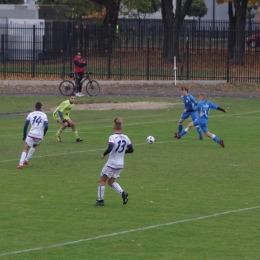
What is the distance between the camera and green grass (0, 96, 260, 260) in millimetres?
10735

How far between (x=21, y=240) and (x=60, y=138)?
1180 centimetres

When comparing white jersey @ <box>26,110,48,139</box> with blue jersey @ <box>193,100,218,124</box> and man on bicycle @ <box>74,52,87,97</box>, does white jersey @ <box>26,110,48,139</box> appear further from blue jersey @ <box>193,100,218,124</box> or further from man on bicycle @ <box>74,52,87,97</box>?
man on bicycle @ <box>74,52,87,97</box>

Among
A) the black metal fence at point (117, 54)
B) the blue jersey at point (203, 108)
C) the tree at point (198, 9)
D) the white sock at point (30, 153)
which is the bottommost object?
the white sock at point (30, 153)

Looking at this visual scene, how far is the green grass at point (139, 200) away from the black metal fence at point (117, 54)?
17561mm

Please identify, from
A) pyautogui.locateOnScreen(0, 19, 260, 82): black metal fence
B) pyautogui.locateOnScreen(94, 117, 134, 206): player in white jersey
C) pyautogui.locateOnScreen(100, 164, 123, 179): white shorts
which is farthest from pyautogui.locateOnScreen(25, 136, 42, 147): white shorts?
pyautogui.locateOnScreen(0, 19, 260, 82): black metal fence

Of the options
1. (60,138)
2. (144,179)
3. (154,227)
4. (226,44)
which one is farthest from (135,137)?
(226,44)

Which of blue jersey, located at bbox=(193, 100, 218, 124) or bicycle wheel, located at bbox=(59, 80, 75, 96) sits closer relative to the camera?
blue jersey, located at bbox=(193, 100, 218, 124)

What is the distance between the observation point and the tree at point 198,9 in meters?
80.2

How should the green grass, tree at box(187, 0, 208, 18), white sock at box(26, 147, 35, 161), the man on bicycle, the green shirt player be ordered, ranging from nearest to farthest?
the green grass → white sock at box(26, 147, 35, 161) → the green shirt player → the man on bicycle → tree at box(187, 0, 208, 18)

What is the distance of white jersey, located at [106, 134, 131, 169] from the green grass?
2.72 feet

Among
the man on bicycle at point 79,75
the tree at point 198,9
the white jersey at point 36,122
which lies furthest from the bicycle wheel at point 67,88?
the tree at point 198,9

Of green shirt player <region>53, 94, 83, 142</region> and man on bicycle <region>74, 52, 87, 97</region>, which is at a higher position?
man on bicycle <region>74, 52, 87, 97</region>

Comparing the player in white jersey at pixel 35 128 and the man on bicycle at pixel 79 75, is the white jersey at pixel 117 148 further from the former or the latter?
the man on bicycle at pixel 79 75

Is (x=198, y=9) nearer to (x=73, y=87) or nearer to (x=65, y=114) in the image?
(x=73, y=87)
